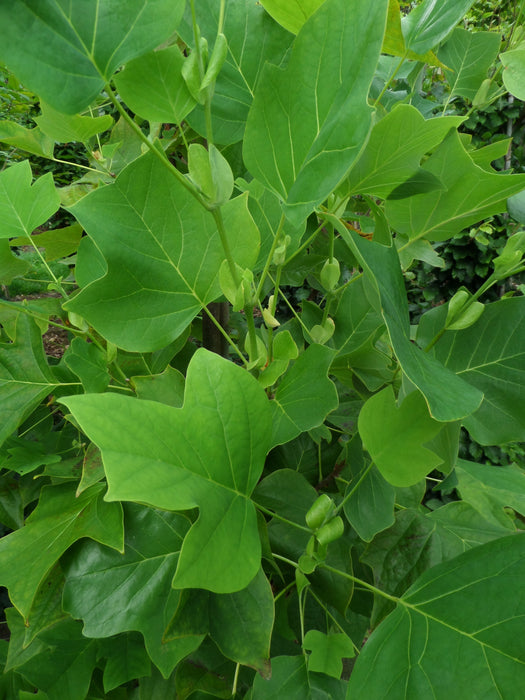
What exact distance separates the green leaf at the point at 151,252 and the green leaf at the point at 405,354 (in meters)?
0.12

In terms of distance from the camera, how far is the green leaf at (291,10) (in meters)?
0.34

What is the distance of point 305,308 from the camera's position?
583 millimetres

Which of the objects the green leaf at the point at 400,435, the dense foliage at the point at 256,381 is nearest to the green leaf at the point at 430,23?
the dense foliage at the point at 256,381

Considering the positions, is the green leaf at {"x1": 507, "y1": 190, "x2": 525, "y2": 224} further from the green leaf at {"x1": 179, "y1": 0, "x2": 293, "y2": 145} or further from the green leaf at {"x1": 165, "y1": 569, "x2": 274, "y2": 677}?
the green leaf at {"x1": 165, "y1": 569, "x2": 274, "y2": 677}

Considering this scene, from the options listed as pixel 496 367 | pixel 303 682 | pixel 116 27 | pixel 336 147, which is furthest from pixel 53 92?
pixel 303 682

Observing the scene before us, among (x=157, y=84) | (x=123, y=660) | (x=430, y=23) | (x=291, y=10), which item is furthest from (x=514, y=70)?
(x=123, y=660)

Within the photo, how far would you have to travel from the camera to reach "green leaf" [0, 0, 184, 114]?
24 cm

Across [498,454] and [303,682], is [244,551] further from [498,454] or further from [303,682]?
[498,454]

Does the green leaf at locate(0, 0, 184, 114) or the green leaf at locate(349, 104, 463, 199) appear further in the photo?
the green leaf at locate(349, 104, 463, 199)

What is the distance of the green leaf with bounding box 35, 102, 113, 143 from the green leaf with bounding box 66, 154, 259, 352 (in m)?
0.18

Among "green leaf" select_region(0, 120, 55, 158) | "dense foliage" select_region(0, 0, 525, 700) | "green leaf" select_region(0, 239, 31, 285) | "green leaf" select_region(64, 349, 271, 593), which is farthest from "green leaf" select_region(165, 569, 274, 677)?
"green leaf" select_region(0, 120, 55, 158)

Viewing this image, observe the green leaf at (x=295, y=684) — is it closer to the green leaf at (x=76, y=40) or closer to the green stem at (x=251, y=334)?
the green stem at (x=251, y=334)

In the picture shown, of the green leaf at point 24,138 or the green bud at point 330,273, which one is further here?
the green leaf at point 24,138

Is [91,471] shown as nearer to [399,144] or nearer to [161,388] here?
[161,388]
